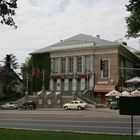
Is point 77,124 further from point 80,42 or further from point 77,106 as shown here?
point 80,42

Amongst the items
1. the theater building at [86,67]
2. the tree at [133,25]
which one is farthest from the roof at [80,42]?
the tree at [133,25]

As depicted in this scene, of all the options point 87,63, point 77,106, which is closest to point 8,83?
point 87,63

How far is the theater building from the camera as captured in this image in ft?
289

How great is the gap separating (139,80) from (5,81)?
29960mm

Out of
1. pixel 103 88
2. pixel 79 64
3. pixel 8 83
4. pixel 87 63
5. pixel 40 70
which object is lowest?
pixel 103 88

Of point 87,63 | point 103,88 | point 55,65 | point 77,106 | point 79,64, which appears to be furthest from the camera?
point 55,65

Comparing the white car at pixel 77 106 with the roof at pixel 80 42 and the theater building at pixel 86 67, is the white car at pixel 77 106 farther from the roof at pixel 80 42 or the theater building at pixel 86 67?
the roof at pixel 80 42

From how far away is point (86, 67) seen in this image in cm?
9175

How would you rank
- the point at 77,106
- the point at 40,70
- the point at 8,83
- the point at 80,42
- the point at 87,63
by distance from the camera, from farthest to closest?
the point at 8,83, the point at 40,70, the point at 80,42, the point at 87,63, the point at 77,106

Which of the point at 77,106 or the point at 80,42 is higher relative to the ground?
the point at 80,42

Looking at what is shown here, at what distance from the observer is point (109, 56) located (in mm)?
89000

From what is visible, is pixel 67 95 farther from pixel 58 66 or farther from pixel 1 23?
pixel 1 23

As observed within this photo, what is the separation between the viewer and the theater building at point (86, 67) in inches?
3467

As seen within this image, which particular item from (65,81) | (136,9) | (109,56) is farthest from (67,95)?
(136,9)
